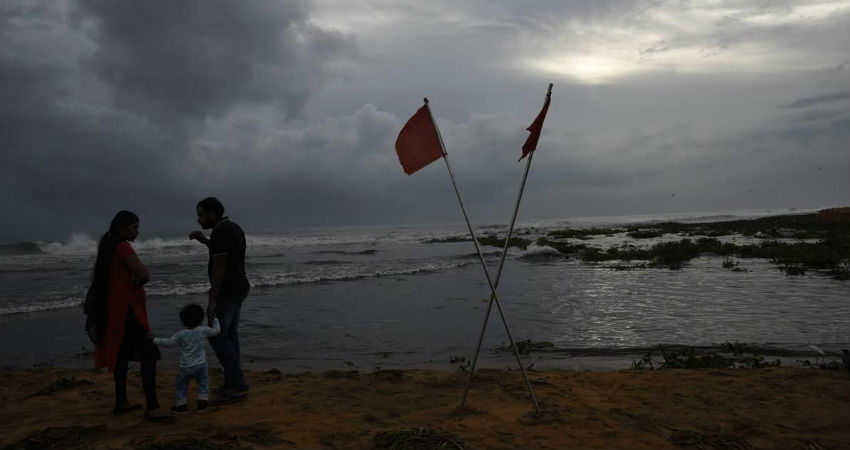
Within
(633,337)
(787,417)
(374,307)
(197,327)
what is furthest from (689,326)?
(197,327)

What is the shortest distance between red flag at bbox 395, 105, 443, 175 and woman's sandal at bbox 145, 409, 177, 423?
359 centimetres

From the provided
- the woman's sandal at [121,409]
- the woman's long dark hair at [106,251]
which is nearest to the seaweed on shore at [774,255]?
the woman's sandal at [121,409]

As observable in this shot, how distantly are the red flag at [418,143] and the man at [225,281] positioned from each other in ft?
7.01

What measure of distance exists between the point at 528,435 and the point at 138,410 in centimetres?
436

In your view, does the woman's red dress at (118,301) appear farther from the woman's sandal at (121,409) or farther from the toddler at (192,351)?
the woman's sandal at (121,409)

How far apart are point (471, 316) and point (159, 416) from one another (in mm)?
7974

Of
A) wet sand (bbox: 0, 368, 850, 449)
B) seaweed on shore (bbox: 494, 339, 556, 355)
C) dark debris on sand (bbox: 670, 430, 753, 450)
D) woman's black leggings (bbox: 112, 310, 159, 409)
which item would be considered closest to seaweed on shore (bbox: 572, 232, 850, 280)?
seaweed on shore (bbox: 494, 339, 556, 355)

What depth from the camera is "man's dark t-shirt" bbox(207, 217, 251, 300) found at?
5664 mm

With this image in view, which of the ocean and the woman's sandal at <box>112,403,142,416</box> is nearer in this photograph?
the woman's sandal at <box>112,403,142,416</box>

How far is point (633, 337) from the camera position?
937 cm

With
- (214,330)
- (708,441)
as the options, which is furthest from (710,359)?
(214,330)

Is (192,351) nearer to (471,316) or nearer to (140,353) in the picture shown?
(140,353)

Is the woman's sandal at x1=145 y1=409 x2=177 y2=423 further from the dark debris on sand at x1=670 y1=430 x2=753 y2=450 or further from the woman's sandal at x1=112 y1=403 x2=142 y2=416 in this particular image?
the dark debris on sand at x1=670 y1=430 x2=753 y2=450

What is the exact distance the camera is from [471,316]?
12125 millimetres
